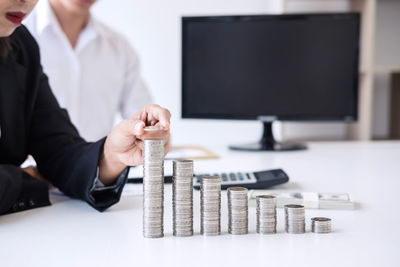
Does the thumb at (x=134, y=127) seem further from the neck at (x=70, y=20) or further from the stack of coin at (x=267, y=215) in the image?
the neck at (x=70, y=20)

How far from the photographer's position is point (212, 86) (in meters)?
2.08

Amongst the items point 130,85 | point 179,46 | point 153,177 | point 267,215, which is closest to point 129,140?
point 153,177

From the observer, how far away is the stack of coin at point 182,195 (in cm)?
82

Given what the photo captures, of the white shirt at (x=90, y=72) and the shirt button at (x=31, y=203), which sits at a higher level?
the white shirt at (x=90, y=72)

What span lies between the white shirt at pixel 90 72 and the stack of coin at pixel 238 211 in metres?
1.48

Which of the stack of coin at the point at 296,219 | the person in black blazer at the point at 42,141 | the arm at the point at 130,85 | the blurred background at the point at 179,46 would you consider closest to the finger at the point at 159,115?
the person in black blazer at the point at 42,141

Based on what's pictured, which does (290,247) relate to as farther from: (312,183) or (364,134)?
(364,134)

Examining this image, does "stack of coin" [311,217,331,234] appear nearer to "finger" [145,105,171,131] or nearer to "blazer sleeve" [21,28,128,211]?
"finger" [145,105,171,131]

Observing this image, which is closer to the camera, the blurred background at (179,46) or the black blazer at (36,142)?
the black blazer at (36,142)

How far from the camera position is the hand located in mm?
921

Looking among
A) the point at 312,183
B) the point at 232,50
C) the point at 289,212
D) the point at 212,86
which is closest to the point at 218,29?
the point at 232,50

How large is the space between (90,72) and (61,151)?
1129 mm

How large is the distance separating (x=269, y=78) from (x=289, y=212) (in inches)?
49.8

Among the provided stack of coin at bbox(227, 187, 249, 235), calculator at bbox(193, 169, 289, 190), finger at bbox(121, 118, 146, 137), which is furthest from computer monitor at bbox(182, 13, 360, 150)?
stack of coin at bbox(227, 187, 249, 235)
